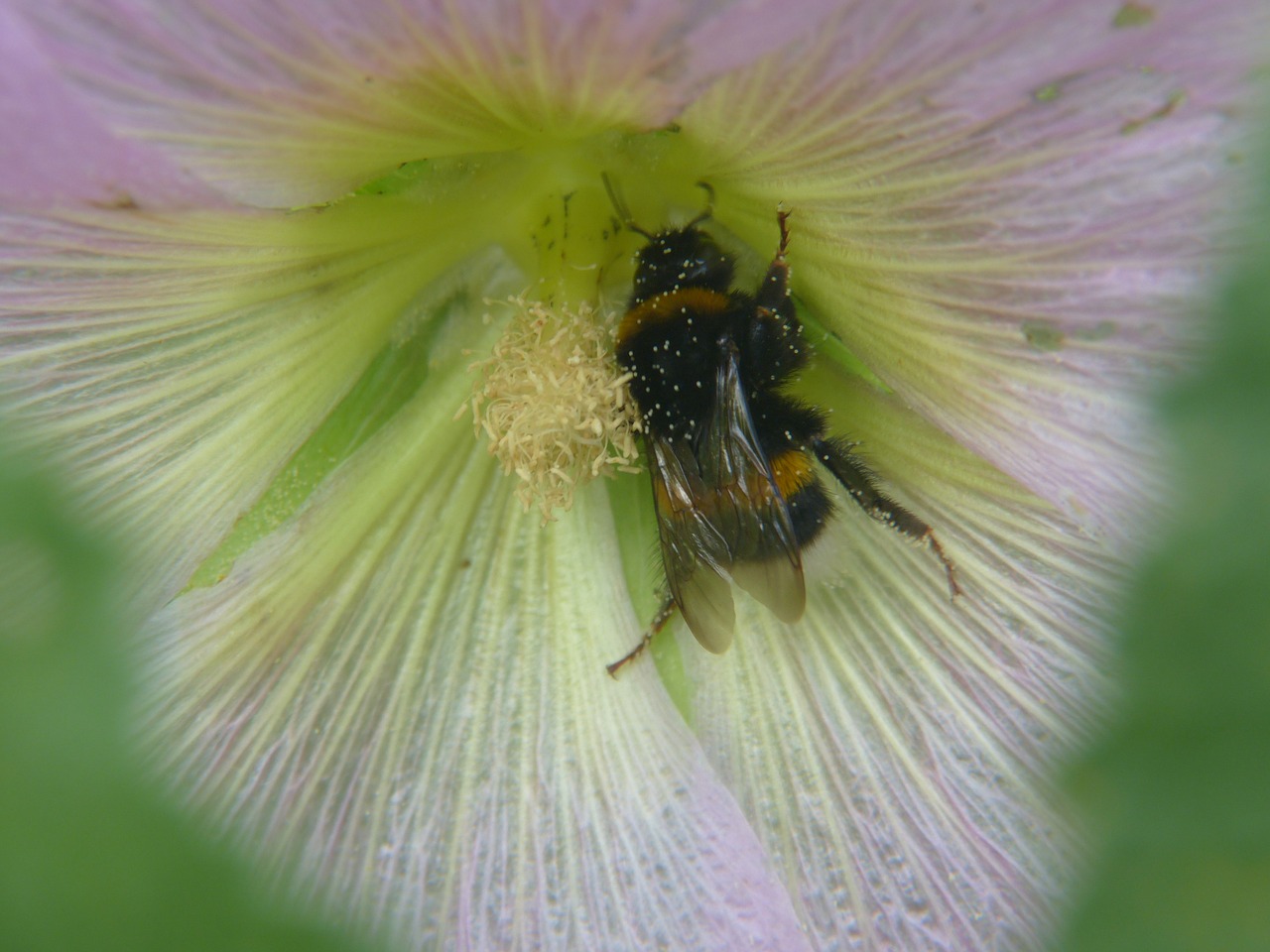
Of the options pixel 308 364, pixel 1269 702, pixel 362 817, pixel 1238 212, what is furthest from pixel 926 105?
pixel 362 817

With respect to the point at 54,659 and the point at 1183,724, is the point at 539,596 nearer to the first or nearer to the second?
the point at 54,659

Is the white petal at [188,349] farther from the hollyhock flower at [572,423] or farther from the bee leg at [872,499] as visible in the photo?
the bee leg at [872,499]

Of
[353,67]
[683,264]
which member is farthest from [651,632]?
[353,67]

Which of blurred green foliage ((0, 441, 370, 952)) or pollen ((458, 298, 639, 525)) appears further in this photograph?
pollen ((458, 298, 639, 525))

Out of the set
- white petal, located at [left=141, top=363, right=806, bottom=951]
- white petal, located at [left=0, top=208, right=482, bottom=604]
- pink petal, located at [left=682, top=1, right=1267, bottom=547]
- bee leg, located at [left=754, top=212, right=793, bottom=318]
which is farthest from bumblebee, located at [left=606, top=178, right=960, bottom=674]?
white petal, located at [left=0, top=208, right=482, bottom=604]

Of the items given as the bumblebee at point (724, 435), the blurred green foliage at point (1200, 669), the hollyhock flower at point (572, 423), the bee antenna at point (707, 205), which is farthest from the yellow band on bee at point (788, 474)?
the blurred green foliage at point (1200, 669)

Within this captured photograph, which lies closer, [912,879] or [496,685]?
[912,879]

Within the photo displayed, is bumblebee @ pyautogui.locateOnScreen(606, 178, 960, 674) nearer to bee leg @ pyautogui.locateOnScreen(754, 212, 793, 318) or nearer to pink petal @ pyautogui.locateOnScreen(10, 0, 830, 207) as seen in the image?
bee leg @ pyautogui.locateOnScreen(754, 212, 793, 318)
